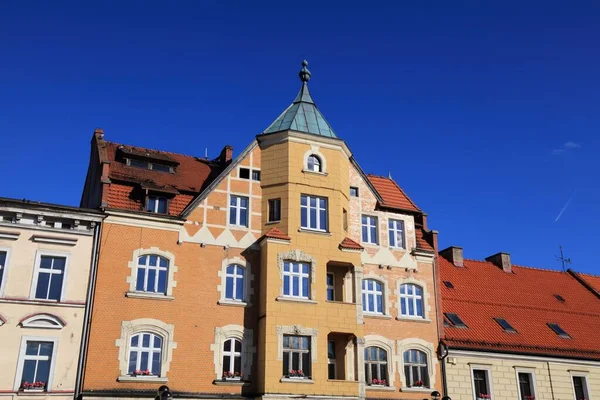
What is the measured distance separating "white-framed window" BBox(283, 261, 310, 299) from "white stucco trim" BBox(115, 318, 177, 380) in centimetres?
529

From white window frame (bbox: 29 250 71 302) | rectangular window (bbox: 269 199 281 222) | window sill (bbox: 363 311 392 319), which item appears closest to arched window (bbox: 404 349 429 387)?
window sill (bbox: 363 311 392 319)

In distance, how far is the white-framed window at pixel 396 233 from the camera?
3297 cm

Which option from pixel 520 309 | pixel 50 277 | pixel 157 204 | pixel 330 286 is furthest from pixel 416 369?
pixel 50 277

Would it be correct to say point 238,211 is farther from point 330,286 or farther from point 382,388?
point 382,388

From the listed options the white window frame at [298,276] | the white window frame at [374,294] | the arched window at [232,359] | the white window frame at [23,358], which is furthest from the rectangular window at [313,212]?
the white window frame at [23,358]

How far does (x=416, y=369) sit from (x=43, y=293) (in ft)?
55.3

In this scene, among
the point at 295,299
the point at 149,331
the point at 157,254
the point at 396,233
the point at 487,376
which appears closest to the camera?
the point at 149,331

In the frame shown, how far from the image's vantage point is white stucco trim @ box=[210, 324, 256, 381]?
2731 cm

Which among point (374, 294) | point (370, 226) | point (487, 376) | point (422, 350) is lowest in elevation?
point (487, 376)

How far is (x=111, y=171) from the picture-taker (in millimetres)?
29375

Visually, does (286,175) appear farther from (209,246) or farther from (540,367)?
(540,367)

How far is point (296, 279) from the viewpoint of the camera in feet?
96.1

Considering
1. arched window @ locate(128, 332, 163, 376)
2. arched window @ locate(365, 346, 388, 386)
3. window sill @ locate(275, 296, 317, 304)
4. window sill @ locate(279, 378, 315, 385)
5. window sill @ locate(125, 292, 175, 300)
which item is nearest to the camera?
arched window @ locate(128, 332, 163, 376)

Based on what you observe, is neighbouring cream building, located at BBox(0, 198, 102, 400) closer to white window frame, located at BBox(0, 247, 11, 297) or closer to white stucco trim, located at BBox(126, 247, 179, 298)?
white window frame, located at BBox(0, 247, 11, 297)
